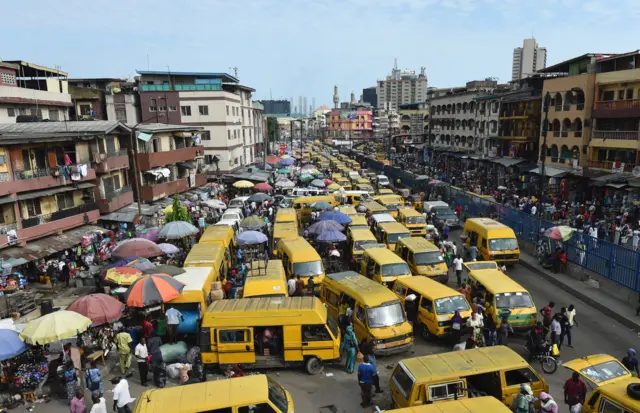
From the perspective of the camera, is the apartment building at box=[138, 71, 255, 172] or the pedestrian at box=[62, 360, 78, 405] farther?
the apartment building at box=[138, 71, 255, 172]

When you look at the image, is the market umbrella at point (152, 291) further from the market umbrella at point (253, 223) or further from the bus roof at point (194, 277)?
the market umbrella at point (253, 223)

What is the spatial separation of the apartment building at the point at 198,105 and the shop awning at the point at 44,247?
2575cm

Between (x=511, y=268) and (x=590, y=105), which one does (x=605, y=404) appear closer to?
(x=511, y=268)

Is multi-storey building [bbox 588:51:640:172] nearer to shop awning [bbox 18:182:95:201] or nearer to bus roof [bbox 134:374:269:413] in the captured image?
bus roof [bbox 134:374:269:413]

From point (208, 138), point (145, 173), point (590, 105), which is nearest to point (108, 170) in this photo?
point (145, 173)

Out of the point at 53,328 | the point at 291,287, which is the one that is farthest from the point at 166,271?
the point at 291,287

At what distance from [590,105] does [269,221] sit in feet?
91.7

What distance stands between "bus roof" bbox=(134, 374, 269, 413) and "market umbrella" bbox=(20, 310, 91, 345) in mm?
4209

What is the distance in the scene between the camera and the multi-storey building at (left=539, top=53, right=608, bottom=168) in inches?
1430

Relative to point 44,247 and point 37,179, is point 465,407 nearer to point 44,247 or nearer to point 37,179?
point 44,247

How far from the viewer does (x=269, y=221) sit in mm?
31453

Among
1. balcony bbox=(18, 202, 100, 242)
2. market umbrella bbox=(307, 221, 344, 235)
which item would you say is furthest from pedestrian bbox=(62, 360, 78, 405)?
market umbrella bbox=(307, 221, 344, 235)

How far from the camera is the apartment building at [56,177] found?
831 inches

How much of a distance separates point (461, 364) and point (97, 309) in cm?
1008
